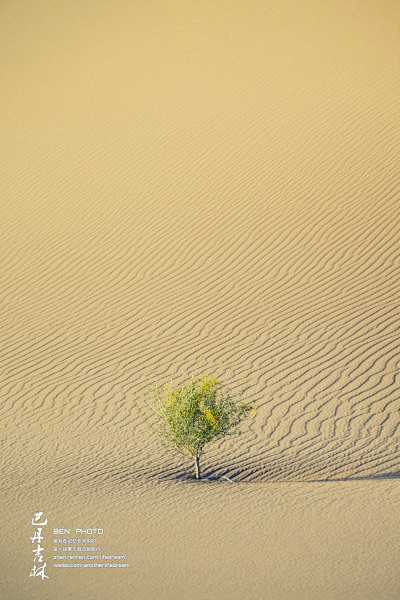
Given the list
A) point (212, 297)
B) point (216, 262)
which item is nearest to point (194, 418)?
point (212, 297)

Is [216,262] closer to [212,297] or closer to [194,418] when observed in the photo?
[212,297]

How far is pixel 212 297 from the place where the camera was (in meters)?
11.8

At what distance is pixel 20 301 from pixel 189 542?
8705 mm

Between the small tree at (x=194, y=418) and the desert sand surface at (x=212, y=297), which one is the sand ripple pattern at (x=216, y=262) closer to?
the desert sand surface at (x=212, y=297)

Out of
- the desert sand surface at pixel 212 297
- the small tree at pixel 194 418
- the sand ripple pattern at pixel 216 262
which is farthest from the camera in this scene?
the sand ripple pattern at pixel 216 262

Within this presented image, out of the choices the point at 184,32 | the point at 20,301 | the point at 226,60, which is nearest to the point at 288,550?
the point at 20,301

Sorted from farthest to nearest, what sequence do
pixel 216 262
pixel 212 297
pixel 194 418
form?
pixel 216 262 → pixel 212 297 → pixel 194 418

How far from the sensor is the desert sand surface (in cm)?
486

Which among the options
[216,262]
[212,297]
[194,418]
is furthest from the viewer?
[216,262]

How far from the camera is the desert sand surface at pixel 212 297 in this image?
4859 mm

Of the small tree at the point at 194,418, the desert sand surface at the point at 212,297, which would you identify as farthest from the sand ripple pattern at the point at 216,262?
the small tree at the point at 194,418

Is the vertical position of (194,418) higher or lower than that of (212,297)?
lower

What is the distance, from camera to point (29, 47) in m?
28.8

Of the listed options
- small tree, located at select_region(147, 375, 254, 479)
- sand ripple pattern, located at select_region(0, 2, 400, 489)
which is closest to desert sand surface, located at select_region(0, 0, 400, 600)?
sand ripple pattern, located at select_region(0, 2, 400, 489)
